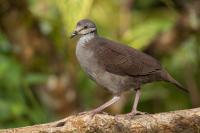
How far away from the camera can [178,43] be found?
319 inches

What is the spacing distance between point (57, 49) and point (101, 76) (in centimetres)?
172

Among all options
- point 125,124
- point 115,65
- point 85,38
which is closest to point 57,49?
point 85,38

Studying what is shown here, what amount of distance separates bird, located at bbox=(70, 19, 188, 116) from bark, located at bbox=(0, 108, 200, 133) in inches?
10.8

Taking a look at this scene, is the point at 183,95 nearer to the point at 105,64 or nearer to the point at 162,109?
the point at 162,109

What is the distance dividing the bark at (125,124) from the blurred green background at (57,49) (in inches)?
57.4

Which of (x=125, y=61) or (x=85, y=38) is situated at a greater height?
(x=85, y=38)

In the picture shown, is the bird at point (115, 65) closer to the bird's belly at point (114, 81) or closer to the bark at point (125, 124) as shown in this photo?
the bird's belly at point (114, 81)

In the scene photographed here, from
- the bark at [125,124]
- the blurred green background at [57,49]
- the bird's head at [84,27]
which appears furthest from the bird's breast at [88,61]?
the blurred green background at [57,49]

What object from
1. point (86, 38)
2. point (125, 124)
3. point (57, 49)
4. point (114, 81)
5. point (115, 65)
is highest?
point (57, 49)

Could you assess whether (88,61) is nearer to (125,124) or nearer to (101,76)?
(101,76)

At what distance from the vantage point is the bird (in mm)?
6147

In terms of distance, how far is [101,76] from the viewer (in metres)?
6.13

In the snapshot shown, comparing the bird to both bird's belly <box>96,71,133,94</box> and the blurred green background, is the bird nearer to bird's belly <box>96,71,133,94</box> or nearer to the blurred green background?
bird's belly <box>96,71,133,94</box>

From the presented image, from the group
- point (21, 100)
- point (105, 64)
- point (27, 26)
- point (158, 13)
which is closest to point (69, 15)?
point (105, 64)
